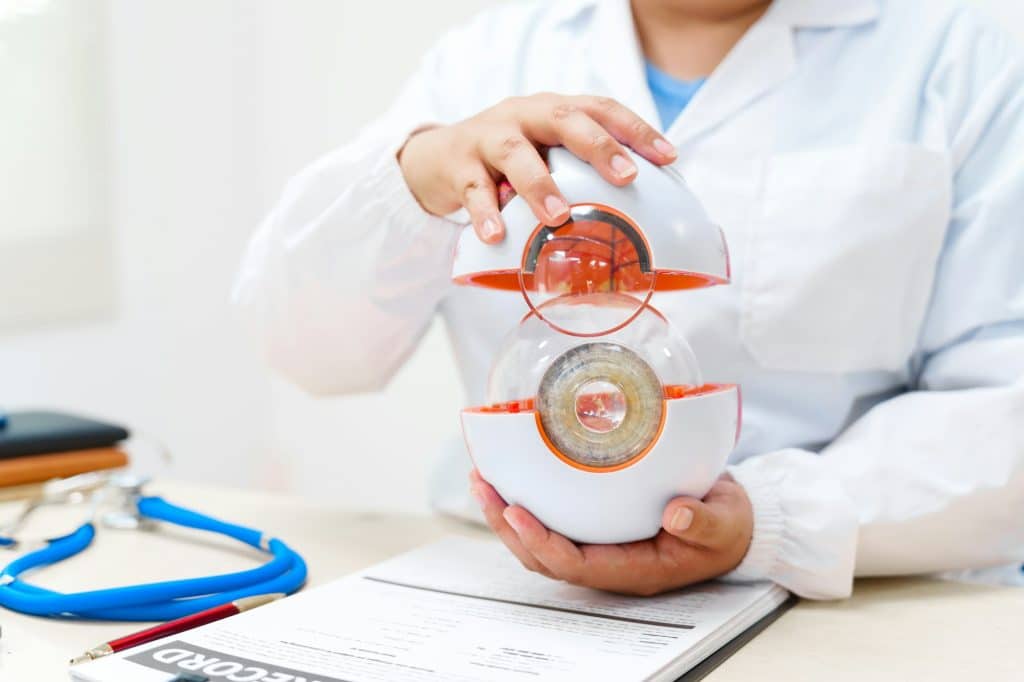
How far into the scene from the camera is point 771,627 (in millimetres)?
569

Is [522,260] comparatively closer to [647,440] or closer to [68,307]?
[647,440]

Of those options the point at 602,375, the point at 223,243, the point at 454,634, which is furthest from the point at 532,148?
the point at 223,243

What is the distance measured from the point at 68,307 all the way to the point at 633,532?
1.22 meters

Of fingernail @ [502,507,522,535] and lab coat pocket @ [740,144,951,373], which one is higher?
lab coat pocket @ [740,144,951,373]

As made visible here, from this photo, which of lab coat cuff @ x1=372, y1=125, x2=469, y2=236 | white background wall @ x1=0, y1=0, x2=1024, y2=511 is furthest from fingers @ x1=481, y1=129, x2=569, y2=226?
white background wall @ x1=0, y1=0, x2=1024, y2=511

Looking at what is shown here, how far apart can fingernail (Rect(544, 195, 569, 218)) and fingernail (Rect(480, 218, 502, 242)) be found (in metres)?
0.03

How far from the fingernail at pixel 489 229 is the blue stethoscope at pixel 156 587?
0.80 ft

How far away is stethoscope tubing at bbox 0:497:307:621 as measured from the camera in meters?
0.56

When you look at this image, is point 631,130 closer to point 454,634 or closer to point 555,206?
point 555,206

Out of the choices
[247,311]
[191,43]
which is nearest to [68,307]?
[191,43]

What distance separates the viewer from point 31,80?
1.44m

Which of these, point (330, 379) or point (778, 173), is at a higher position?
point (778, 173)

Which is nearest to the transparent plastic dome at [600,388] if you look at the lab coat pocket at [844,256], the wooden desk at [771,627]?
the wooden desk at [771,627]

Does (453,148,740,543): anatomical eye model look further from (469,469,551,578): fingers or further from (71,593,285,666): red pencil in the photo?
(71,593,285,666): red pencil
